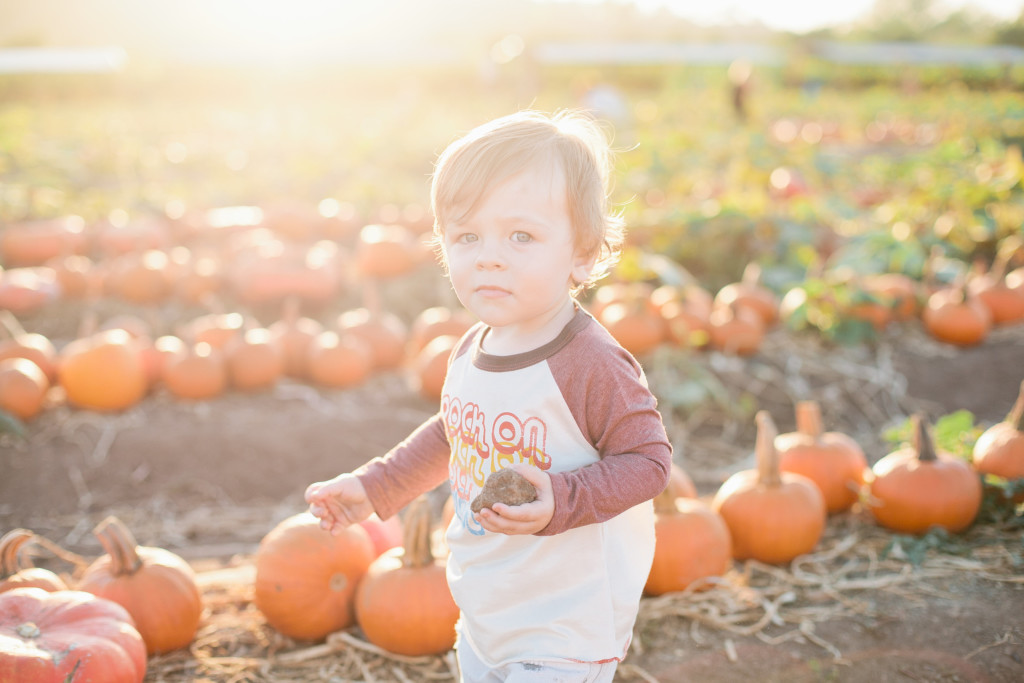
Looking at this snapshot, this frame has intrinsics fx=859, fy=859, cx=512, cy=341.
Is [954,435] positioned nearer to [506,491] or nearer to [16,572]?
[506,491]

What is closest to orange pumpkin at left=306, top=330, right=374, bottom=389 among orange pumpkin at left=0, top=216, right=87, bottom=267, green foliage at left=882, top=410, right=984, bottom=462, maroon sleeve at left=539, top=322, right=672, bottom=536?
green foliage at left=882, top=410, right=984, bottom=462

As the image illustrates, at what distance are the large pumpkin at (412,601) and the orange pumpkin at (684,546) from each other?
760 millimetres

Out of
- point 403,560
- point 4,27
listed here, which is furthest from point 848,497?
point 4,27

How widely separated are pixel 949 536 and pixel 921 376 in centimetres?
236

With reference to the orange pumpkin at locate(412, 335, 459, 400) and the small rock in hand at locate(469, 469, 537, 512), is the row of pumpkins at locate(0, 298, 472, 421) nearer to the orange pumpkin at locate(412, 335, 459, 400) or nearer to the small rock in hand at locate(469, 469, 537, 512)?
the orange pumpkin at locate(412, 335, 459, 400)

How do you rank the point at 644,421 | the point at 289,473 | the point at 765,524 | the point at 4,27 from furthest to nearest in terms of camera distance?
the point at 4,27, the point at 289,473, the point at 765,524, the point at 644,421

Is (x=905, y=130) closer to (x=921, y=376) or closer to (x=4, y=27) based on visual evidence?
(x=921, y=376)

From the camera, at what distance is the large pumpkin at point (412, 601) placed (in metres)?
2.68

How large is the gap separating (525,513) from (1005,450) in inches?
106

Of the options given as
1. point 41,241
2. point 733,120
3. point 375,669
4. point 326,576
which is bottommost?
point 375,669

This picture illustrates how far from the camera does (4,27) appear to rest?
244 feet

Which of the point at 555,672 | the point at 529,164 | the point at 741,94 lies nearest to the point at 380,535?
the point at 555,672

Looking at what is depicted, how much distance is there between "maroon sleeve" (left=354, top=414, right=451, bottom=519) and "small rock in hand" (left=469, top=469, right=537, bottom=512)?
541mm

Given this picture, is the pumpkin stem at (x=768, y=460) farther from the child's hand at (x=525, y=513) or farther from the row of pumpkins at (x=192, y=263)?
the row of pumpkins at (x=192, y=263)
